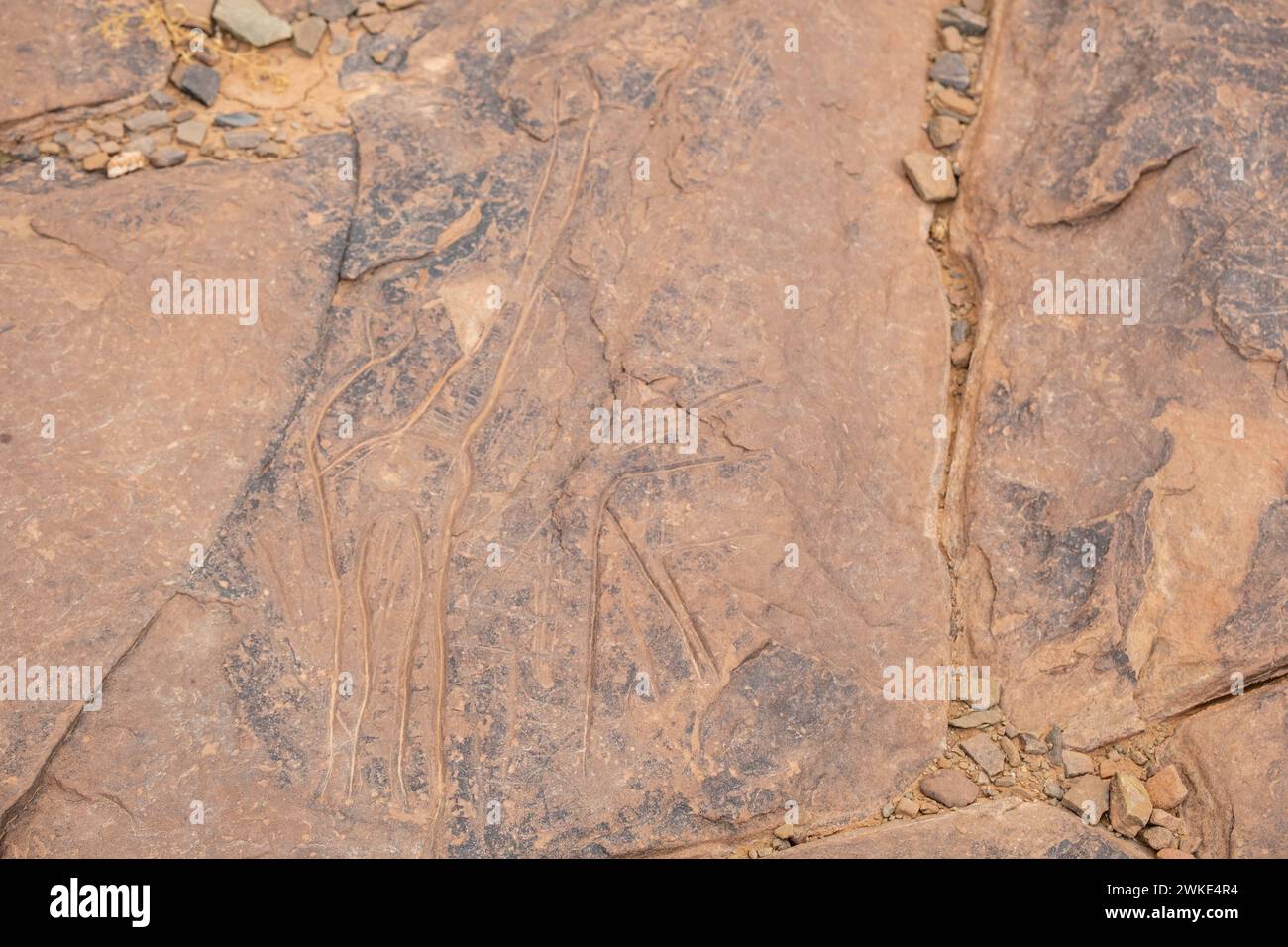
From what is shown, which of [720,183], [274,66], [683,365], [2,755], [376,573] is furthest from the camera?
[274,66]

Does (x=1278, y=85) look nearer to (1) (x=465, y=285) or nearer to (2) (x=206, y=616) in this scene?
(1) (x=465, y=285)

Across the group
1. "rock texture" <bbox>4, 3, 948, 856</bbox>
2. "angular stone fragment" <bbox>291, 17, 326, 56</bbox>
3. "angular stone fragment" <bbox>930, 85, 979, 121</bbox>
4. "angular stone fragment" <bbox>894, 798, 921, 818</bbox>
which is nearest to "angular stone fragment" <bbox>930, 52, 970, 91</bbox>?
"angular stone fragment" <bbox>930, 85, 979, 121</bbox>

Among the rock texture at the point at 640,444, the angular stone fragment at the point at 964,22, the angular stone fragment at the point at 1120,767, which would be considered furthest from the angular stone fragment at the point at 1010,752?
the angular stone fragment at the point at 964,22

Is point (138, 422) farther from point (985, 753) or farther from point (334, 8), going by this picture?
point (985, 753)

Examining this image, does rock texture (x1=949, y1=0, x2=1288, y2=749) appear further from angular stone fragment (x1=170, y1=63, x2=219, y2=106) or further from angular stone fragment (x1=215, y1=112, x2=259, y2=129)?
angular stone fragment (x1=170, y1=63, x2=219, y2=106)

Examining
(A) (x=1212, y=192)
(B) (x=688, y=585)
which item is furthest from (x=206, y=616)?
(A) (x=1212, y=192)

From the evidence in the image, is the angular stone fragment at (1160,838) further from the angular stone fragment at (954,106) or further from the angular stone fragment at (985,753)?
the angular stone fragment at (954,106)

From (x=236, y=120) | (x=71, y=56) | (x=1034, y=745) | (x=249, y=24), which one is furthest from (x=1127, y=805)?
(x=71, y=56)
